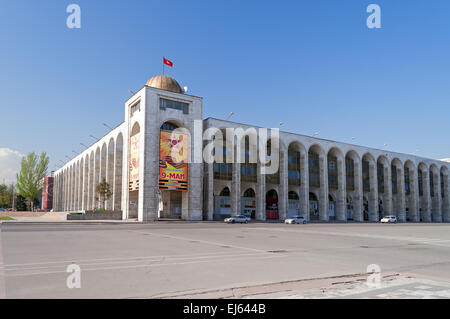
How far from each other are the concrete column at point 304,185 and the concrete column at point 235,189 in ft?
51.5

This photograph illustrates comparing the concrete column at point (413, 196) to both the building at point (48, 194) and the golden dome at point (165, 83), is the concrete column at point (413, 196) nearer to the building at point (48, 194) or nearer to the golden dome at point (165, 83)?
the golden dome at point (165, 83)

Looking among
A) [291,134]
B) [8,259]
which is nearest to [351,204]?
[291,134]

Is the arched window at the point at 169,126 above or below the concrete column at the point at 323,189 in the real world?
above

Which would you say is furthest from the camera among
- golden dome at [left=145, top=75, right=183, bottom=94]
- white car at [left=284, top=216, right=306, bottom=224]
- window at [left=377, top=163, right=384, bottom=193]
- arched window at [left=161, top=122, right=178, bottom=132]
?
window at [left=377, top=163, right=384, bottom=193]

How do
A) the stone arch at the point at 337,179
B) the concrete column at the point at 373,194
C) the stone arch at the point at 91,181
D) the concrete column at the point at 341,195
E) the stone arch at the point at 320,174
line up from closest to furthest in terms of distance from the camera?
the stone arch at the point at 320,174 < the concrete column at the point at 341,195 < the stone arch at the point at 337,179 < the concrete column at the point at 373,194 < the stone arch at the point at 91,181

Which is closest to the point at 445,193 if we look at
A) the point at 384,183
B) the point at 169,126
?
the point at 384,183

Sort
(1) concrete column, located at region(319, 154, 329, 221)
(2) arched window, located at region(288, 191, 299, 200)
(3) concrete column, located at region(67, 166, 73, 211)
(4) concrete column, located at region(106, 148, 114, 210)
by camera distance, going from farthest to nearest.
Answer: (3) concrete column, located at region(67, 166, 73, 211) < (2) arched window, located at region(288, 191, 299, 200) < (1) concrete column, located at region(319, 154, 329, 221) < (4) concrete column, located at region(106, 148, 114, 210)

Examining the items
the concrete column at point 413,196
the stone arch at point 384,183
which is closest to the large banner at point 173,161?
the stone arch at point 384,183

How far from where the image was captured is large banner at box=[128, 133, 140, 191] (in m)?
50.2

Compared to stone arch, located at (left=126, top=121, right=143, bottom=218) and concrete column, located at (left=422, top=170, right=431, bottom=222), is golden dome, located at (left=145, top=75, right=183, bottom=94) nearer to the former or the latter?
stone arch, located at (left=126, top=121, right=143, bottom=218)

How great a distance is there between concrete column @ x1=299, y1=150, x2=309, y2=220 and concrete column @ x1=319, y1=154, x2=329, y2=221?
14.7ft

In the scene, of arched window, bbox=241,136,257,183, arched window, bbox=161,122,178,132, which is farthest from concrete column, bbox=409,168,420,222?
arched window, bbox=161,122,178,132

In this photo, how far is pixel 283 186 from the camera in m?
61.3

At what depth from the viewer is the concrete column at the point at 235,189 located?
54.2 meters
